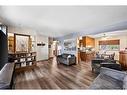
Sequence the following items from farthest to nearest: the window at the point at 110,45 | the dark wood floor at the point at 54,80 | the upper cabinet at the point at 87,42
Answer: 1. the upper cabinet at the point at 87,42
2. the window at the point at 110,45
3. the dark wood floor at the point at 54,80

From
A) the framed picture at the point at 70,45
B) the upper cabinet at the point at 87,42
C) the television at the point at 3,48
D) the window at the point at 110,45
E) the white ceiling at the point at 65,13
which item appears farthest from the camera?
the upper cabinet at the point at 87,42

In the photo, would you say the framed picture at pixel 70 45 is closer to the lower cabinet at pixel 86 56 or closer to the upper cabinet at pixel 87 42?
the lower cabinet at pixel 86 56

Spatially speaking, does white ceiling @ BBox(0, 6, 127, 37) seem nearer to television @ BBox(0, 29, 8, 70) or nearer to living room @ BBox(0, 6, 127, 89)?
living room @ BBox(0, 6, 127, 89)

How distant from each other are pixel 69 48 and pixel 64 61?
1.51 metres

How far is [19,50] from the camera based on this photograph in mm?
5949

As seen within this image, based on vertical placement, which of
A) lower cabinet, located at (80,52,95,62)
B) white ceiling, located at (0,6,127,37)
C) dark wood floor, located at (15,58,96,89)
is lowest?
dark wood floor, located at (15,58,96,89)

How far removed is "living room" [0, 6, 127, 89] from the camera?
9.37 ft

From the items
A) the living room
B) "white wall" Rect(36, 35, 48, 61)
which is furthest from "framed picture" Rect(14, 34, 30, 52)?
"white wall" Rect(36, 35, 48, 61)

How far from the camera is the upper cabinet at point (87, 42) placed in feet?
31.1

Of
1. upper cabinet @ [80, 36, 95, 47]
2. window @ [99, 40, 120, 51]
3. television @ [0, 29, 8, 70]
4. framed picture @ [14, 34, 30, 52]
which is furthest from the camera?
upper cabinet @ [80, 36, 95, 47]

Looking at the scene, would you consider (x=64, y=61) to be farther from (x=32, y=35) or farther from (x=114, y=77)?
(x=114, y=77)

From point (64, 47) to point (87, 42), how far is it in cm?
246

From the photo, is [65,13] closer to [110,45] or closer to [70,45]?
[70,45]

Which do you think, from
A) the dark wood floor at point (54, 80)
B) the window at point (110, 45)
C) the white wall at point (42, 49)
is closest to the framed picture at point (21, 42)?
the dark wood floor at point (54, 80)
